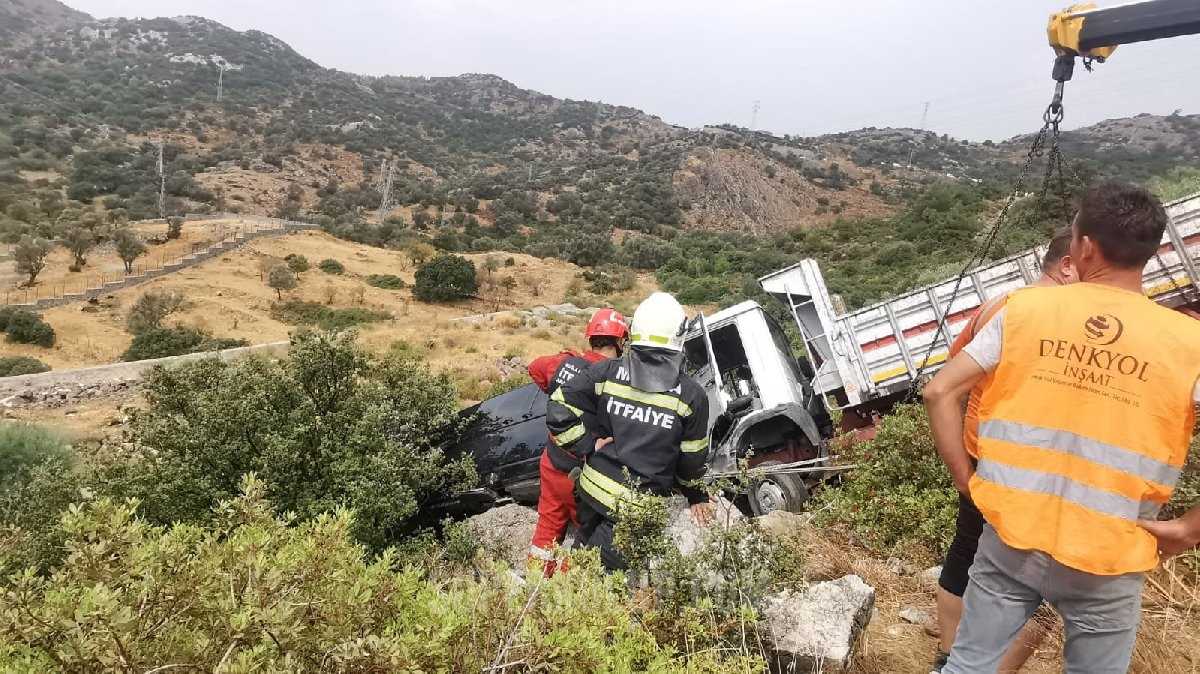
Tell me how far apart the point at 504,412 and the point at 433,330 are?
12309mm

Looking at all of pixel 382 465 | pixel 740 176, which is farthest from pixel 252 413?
pixel 740 176

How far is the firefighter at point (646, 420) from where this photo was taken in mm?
2773

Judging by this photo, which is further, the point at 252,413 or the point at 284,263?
the point at 284,263

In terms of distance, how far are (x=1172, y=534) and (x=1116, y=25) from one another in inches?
182

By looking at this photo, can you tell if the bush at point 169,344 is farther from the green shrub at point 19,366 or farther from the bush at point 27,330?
the bush at point 27,330

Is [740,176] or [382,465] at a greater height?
[740,176]

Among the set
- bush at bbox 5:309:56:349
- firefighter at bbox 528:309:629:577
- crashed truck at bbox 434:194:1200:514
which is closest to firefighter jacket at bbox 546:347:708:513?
firefighter at bbox 528:309:629:577

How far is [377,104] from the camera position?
71.1 meters

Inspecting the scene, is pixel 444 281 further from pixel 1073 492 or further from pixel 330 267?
pixel 1073 492

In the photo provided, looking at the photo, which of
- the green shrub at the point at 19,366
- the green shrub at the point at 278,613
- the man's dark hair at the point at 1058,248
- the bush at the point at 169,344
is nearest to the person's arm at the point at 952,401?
the green shrub at the point at 278,613

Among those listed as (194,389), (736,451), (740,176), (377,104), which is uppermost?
(377,104)

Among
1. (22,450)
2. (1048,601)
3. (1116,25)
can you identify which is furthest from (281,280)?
(1048,601)

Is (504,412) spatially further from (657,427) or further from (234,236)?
(234,236)

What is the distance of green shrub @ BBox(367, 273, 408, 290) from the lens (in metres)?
24.0
